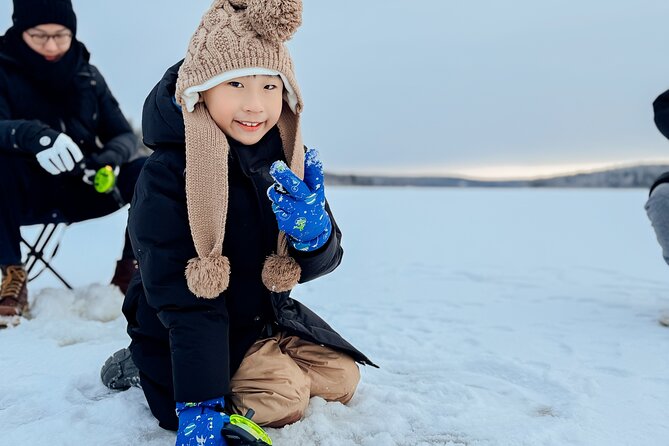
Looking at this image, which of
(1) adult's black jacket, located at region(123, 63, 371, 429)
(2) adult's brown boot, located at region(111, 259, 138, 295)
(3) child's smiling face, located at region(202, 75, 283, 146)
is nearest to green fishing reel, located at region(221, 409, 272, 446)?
(1) adult's black jacket, located at region(123, 63, 371, 429)

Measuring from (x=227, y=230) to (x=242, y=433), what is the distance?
1.91 ft

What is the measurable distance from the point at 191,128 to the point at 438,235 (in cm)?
561

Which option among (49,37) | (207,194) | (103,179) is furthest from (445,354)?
(49,37)

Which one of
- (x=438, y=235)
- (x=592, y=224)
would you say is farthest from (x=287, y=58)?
(x=592, y=224)

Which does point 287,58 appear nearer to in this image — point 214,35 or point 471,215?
point 214,35

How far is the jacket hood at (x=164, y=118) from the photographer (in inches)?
69.8

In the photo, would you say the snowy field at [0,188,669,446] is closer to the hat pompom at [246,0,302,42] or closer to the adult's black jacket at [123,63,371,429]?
the adult's black jacket at [123,63,371,429]

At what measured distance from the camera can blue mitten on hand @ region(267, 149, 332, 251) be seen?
1603 mm

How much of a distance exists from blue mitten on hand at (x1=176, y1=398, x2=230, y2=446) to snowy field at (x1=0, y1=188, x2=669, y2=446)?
0.17 meters

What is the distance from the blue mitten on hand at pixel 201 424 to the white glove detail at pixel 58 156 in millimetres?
1787

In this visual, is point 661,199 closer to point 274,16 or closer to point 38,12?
point 274,16

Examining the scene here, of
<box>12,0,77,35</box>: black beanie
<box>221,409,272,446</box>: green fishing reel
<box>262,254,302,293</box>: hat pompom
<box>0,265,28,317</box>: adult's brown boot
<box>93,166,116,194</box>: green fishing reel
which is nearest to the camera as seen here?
<box>221,409,272,446</box>: green fishing reel

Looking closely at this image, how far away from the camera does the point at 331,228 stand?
71.1 inches

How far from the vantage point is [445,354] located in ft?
8.30
